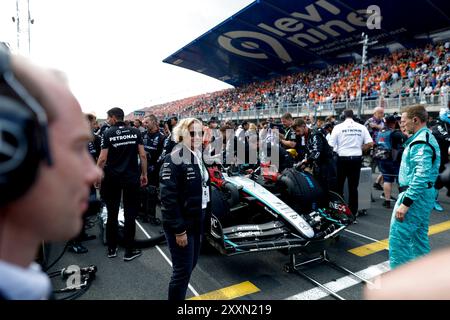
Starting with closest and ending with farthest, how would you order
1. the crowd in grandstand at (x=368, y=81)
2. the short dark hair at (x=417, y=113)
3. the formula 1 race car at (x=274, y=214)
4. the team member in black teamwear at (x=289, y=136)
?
the short dark hair at (x=417, y=113)
the formula 1 race car at (x=274, y=214)
the team member in black teamwear at (x=289, y=136)
the crowd in grandstand at (x=368, y=81)

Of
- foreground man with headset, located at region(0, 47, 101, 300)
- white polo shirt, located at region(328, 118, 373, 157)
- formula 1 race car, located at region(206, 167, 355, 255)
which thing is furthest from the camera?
white polo shirt, located at region(328, 118, 373, 157)

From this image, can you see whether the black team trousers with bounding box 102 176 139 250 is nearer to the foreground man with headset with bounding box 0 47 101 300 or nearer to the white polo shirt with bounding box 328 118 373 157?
the foreground man with headset with bounding box 0 47 101 300

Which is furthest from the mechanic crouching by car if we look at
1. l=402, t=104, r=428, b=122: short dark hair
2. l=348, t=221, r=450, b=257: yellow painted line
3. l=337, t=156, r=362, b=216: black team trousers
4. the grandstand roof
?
the grandstand roof

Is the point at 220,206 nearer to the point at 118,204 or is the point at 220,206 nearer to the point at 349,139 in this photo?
the point at 118,204

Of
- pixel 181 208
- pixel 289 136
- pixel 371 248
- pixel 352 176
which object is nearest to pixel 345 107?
pixel 289 136

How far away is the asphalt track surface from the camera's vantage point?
9.32 ft

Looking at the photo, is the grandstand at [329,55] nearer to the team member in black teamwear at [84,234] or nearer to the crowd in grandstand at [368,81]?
the crowd in grandstand at [368,81]

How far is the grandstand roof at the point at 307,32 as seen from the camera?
20.0 metres

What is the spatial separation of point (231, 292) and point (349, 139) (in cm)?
352

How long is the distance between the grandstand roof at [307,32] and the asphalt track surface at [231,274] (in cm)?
2100

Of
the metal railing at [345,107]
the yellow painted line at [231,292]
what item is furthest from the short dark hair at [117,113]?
the metal railing at [345,107]

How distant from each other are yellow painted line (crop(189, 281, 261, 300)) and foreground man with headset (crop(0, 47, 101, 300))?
2479mm

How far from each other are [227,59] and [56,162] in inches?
1457

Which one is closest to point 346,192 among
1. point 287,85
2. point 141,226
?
point 141,226
